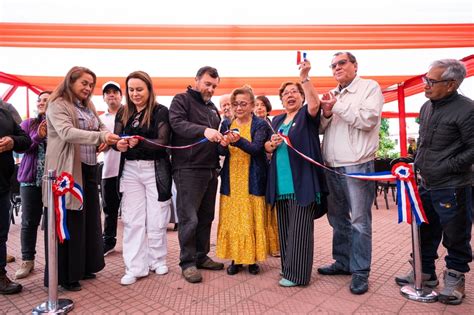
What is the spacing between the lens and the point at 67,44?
6.54 metres

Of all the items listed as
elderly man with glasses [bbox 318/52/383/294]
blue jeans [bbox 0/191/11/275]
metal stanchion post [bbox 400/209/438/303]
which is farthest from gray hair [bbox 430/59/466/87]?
blue jeans [bbox 0/191/11/275]

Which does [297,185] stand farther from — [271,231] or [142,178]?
[142,178]

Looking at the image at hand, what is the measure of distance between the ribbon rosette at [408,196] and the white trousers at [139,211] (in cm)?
216

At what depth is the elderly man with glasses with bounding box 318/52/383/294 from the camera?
2721 millimetres

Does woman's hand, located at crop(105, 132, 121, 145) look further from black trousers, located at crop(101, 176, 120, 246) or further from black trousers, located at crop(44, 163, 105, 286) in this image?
black trousers, located at crop(101, 176, 120, 246)

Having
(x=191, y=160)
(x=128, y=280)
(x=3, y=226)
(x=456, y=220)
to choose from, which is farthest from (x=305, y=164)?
(x=3, y=226)

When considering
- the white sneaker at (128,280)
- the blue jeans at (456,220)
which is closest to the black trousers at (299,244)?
the blue jeans at (456,220)

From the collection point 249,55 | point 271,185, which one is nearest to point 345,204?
point 271,185

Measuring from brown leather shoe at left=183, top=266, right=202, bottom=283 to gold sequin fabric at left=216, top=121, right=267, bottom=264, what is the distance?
28cm

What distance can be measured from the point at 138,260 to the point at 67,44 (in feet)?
17.8

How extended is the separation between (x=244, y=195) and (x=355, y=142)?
1150 mm

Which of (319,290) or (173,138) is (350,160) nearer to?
(319,290)

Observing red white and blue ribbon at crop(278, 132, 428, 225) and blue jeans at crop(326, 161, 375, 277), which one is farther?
blue jeans at crop(326, 161, 375, 277)
